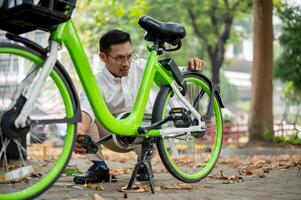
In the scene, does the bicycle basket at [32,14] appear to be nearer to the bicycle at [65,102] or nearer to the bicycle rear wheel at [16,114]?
the bicycle at [65,102]

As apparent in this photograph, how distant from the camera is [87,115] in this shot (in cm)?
439

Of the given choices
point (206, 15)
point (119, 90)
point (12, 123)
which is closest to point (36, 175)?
point (12, 123)

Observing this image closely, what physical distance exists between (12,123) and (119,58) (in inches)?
61.0

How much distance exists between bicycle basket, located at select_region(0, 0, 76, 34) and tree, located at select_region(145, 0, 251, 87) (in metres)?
21.5

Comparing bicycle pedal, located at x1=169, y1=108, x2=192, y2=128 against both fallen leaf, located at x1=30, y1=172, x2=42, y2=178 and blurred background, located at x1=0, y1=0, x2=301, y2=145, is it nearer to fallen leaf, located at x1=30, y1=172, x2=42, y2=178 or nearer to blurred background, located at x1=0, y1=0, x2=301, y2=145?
fallen leaf, located at x1=30, y1=172, x2=42, y2=178

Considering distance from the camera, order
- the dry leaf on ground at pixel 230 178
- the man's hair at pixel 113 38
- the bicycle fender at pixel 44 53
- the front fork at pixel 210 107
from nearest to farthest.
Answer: the bicycle fender at pixel 44 53, the man's hair at pixel 113 38, the front fork at pixel 210 107, the dry leaf on ground at pixel 230 178

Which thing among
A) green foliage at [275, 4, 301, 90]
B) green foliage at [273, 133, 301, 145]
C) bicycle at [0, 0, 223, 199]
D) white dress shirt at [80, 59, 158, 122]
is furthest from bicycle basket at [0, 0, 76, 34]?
green foliage at [275, 4, 301, 90]

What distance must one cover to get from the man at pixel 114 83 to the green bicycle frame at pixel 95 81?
34 cm

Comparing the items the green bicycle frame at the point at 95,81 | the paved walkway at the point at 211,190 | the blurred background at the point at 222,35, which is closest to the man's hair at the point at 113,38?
the green bicycle frame at the point at 95,81

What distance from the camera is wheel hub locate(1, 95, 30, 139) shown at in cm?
311

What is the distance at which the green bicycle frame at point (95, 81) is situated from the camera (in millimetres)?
3424

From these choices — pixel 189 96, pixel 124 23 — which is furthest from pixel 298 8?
pixel 189 96

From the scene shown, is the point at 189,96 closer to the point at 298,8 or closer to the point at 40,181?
the point at 40,181

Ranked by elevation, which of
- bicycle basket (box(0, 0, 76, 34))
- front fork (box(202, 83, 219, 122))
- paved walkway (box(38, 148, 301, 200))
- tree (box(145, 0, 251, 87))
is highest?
tree (box(145, 0, 251, 87))
